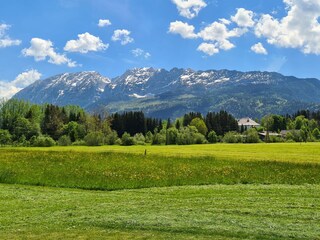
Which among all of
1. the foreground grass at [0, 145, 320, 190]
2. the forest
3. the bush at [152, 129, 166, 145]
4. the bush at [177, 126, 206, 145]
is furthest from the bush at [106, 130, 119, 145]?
the foreground grass at [0, 145, 320, 190]

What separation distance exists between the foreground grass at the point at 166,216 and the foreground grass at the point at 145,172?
931 centimetres

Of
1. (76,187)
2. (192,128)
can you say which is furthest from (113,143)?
(76,187)

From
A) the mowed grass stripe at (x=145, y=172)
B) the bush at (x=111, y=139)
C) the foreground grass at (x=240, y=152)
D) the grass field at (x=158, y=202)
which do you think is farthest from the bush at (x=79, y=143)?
the grass field at (x=158, y=202)

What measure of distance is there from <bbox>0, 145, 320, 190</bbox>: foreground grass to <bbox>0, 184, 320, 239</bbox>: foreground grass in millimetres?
9306

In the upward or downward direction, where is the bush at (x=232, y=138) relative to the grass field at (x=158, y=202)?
upward

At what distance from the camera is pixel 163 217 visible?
56.4 feet

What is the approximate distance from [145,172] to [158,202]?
15797 millimetres

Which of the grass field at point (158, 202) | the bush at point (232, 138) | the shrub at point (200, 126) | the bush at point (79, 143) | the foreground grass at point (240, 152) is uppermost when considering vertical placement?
the shrub at point (200, 126)

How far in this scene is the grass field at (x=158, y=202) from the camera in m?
14.9

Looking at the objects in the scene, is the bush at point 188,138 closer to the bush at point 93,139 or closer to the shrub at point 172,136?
the shrub at point 172,136

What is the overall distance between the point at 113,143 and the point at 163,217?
12745 centimetres

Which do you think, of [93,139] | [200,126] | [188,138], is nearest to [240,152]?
[188,138]

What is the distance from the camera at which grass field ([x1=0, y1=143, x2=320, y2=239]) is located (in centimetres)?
1486

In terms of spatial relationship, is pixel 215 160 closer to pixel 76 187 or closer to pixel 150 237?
pixel 76 187
